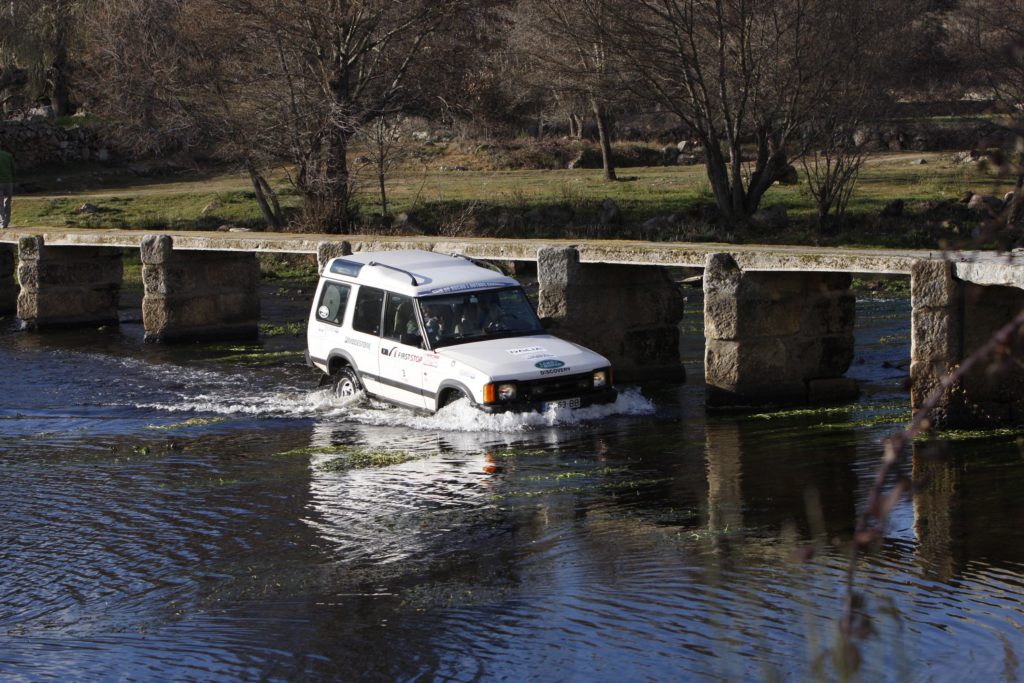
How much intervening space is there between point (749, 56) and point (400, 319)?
16.7 meters

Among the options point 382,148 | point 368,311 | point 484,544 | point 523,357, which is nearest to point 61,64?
point 382,148

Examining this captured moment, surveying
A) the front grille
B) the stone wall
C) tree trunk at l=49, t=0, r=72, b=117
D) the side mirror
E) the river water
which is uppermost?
tree trunk at l=49, t=0, r=72, b=117

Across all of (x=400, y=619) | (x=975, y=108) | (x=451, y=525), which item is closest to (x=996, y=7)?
(x=975, y=108)

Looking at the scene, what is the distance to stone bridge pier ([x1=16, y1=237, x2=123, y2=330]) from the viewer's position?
24.7m

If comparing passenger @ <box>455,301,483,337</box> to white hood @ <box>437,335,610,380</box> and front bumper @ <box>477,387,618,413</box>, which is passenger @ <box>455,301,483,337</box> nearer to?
white hood @ <box>437,335,610,380</box>

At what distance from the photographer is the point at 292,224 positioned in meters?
31.6

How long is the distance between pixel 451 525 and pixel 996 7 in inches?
1150

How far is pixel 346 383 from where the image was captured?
16438mm

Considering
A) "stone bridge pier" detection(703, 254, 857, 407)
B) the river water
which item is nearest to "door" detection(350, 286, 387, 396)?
the river water

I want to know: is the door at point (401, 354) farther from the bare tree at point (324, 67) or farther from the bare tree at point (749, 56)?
the bare tree at point (749, 56)

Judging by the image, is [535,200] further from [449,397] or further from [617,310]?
[449,397]

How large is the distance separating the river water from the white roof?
61.1 inches

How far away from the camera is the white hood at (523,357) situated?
14.4m

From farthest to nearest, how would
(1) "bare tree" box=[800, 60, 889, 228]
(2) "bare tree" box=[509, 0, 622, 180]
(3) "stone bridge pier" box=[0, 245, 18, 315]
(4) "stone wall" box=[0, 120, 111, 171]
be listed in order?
(4) "stone wall" box=[0, 120, 111, 171] → (2) "bare tree" box=[509, 0, 622, 180] → (1) "bare tree" box=[800, 60, 889, 228] → (3) "stone bridge pier" box=[0, 245, 18, 315]
